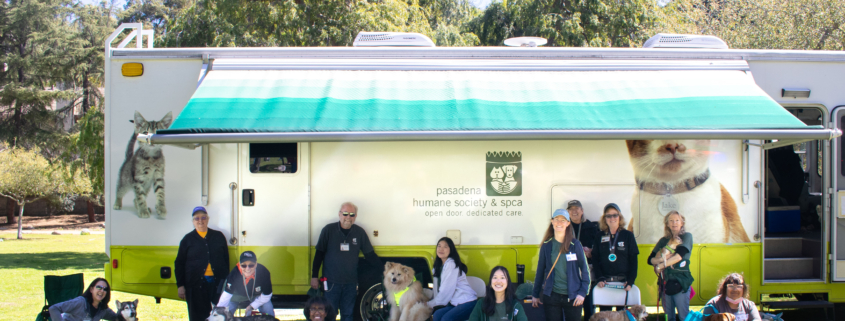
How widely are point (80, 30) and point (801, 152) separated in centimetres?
2914

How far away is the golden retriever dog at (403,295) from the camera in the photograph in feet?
17.5

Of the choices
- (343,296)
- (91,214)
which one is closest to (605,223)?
(343,296)

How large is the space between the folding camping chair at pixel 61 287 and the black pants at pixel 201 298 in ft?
3.95

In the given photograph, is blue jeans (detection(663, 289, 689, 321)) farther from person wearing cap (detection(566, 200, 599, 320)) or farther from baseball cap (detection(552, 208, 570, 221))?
baseball cap (detection(552, 208, 570, 221))

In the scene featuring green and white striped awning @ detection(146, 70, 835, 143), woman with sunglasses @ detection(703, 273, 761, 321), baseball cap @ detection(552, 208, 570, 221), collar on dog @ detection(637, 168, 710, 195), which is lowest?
woman with sunglasses @ detection(703, 273, 761, 321)

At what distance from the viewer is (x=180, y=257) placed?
17.3 feet

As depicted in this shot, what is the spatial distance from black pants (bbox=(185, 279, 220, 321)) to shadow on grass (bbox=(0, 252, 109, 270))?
8.32 meters

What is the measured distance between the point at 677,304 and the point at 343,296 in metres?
3.16

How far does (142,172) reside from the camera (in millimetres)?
5426

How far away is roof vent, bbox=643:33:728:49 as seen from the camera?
5867 millimetres

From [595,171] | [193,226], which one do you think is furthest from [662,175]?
[193,226]

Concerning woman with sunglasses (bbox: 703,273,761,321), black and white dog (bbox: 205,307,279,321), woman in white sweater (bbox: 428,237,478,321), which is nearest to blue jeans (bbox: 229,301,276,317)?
black and white dog (bbox: 205,307,279,321)

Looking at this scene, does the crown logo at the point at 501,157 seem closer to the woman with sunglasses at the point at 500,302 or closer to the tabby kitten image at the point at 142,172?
the woman with sunglasses at the point at 500,302

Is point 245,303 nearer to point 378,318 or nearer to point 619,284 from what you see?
point 378,318
